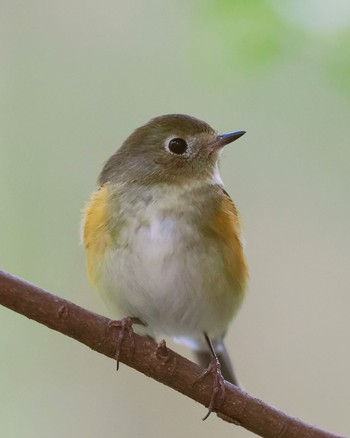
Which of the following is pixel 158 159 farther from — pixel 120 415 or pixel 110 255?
pixel 120 415

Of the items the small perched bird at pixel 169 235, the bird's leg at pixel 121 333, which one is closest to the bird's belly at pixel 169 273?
the small perched bird at pixel 169 235

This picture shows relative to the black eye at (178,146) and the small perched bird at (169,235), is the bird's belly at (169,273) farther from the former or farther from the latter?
the black eye at (178,146)

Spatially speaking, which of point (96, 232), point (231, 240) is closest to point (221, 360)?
point (231, 240)

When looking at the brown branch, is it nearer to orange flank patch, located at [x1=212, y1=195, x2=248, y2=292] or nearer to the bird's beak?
orange flank patch, located at [x1=212, y1=195, x2=248, y2=292]

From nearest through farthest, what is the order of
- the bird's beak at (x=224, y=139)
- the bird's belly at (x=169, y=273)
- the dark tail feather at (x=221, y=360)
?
1. the bird's belly at (x=169, y=273)
2. the bird's beak at (x=224, y=139)
3. the dark tail feather at (x=221, y=360)

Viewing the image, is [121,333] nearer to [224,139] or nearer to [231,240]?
[231,240]

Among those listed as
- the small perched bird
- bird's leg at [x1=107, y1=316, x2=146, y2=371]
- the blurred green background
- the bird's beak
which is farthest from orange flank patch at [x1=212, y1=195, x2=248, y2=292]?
the blurred green background

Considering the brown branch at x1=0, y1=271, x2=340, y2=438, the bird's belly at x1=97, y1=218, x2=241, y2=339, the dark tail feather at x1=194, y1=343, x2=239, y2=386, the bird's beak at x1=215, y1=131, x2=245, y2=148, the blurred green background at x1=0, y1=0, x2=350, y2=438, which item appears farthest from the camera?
the blurred green background at x1=0, y1=0, x2=350, y2=438

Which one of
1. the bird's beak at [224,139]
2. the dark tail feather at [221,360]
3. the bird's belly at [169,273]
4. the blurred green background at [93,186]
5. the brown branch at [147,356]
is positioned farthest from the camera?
the blurred green background at [93,186]

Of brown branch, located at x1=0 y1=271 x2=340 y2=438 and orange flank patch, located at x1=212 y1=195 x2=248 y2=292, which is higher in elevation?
orange flank patch, located at x1=212 y1=195 x2=248 y2=292
